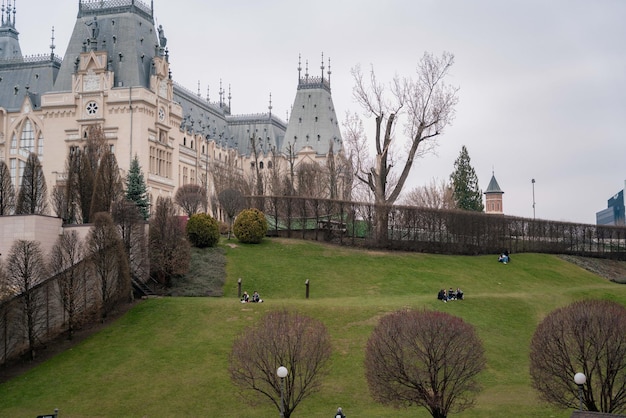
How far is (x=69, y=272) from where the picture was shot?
42.1 m

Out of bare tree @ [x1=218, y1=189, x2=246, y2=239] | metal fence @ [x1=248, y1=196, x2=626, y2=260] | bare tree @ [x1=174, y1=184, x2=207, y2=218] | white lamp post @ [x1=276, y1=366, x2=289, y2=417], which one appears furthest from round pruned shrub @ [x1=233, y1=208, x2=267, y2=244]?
white lamp post @ [x1=276, y1=366, x2=289, y2=417]

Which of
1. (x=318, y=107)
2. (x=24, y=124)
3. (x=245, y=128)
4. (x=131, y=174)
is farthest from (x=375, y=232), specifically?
(x=245, y=128)

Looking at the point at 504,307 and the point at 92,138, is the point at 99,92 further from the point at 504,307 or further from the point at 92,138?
the point at 504,307

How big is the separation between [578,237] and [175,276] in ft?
128

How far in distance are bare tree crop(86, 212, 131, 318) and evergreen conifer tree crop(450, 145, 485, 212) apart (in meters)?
63.0

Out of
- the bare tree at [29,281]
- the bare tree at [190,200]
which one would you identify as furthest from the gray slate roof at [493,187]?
the bare tree at [29,281]

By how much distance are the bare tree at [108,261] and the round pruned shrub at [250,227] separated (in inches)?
598

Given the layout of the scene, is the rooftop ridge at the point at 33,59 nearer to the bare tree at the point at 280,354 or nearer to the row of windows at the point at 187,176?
the row of windows at the point at 187,176

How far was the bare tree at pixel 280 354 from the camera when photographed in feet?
96.5

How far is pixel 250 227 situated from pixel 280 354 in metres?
29.7

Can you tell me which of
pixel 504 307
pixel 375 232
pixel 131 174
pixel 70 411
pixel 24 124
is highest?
pixel 24 124

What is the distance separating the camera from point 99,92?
87062mm

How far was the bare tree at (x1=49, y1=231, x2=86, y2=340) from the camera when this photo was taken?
41094 millimetres

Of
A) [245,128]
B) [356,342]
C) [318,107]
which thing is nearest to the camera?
[356,342]
